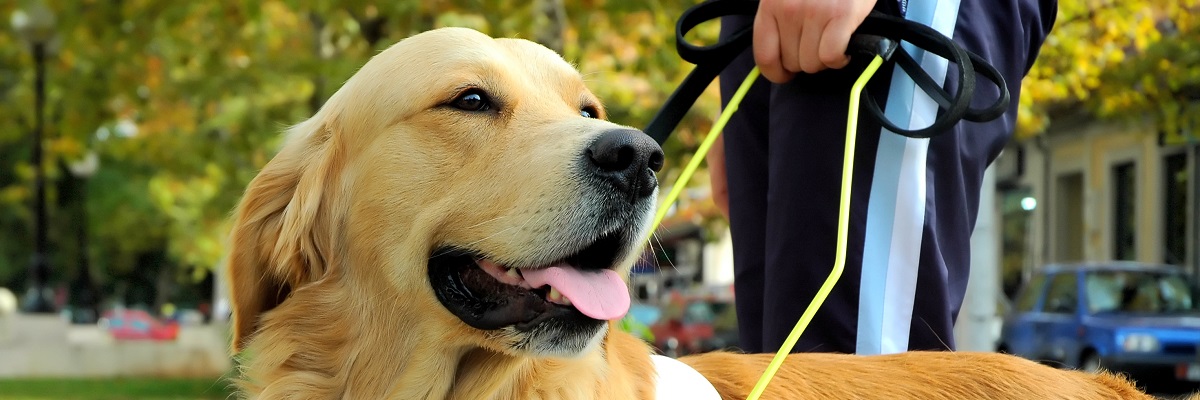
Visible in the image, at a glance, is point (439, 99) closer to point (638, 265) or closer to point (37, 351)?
point (638, 265)

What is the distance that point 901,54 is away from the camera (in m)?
2.90

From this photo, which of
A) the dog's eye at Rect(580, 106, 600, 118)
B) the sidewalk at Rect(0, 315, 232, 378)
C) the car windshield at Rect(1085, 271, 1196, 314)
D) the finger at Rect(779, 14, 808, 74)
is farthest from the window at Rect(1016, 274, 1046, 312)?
the finger at Rect(779, 14, 808, 74)

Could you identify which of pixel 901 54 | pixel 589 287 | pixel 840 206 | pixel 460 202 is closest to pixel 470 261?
pixel 460 202

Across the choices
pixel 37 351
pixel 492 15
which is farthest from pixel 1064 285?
pixel 37 351

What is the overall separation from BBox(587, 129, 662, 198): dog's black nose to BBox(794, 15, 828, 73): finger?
52cm

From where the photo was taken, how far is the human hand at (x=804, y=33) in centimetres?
283

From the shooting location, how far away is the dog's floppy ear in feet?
9.49

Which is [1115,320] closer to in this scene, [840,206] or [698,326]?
[698,326]

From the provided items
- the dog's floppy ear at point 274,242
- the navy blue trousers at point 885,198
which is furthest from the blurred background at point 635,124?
the dog's floppy ear at point 274,242

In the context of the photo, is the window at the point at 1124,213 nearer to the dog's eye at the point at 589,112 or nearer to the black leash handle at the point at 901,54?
the black leash handle at the point at 901,54

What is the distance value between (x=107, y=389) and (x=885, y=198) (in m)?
20.3

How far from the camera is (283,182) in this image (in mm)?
3010

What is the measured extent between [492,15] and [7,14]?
634 centimetres

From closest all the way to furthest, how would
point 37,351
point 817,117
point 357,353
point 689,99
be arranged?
point 357,353, point 817,117, point 689,99, point 37,351
